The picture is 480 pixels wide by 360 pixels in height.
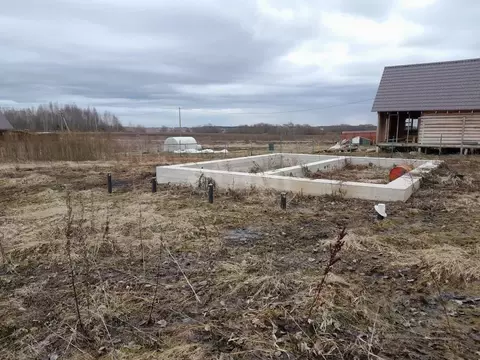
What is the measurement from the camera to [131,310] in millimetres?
2908

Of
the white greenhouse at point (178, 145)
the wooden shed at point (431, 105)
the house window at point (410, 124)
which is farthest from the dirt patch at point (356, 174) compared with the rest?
the white greenhouse at point (178, 145)

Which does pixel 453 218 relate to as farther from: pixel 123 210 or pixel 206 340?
pixel 123 210

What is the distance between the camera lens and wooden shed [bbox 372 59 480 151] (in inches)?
695

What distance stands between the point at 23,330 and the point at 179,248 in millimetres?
1997

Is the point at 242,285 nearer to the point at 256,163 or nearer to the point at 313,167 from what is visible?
the point at 313,167

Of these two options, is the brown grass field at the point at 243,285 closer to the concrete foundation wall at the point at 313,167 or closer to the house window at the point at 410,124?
the concrete foundation wall at the point at 313,167

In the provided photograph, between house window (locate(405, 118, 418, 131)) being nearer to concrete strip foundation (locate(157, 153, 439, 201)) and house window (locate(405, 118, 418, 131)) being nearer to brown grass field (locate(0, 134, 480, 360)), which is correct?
concrete strip foundation (locate(157, 153, 439, 201))

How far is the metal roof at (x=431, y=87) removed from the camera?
18.0 metres

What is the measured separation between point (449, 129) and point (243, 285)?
1843 centimetres

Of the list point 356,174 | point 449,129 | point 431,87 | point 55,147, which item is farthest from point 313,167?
point 55,147

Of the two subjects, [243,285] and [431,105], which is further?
[431,105]

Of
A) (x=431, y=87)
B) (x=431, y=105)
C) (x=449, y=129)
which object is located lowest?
(x=449, y=129)

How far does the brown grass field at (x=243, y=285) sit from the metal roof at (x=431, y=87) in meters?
14.0

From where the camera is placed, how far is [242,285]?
10.7ft
